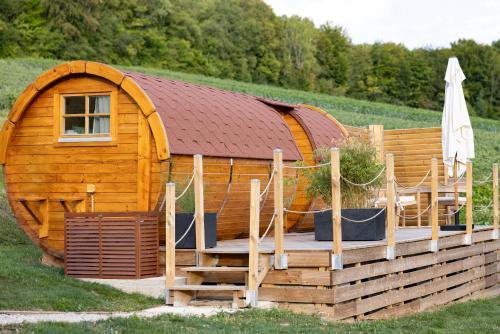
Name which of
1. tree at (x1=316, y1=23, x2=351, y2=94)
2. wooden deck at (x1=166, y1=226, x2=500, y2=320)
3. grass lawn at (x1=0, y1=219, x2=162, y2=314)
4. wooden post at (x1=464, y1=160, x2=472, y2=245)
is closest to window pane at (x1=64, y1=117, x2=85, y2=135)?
grass lawn at (x1=0, y1=219, x2=162, y2=314)

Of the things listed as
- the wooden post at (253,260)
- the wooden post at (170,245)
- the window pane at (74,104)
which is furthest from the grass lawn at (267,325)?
the window pane at (74,104)

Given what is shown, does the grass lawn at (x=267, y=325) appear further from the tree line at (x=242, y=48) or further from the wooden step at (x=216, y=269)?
the tree line at (x=242, y=48)

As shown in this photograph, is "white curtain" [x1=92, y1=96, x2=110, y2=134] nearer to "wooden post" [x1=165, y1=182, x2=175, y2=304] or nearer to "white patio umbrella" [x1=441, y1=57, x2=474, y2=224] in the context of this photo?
"wooden post" [x1=165, y1=182, x2=175, y2=304]

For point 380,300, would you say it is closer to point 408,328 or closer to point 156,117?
point 408,328

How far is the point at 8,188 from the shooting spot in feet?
42.9

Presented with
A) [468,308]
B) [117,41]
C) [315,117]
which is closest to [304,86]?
[117,41]

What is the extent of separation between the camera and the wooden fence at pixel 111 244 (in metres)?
11.5

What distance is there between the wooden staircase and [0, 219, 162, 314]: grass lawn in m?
0.43

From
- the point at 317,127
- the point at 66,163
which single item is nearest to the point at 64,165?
the point at 66,163

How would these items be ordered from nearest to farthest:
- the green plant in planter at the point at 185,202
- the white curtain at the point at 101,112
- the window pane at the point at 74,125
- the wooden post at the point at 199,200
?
the wooden post at the point at 199,200 → the green plant in planter at the point at 185,202 → the white curtain at the point at 101,112 → the window pane at the point at 74,125

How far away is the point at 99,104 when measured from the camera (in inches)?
492

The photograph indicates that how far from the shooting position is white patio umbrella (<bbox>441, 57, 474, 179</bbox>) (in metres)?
17.1

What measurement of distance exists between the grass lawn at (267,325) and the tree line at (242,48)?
49.7 metres

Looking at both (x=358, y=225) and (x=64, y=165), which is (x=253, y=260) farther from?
(x=64, y=165)
